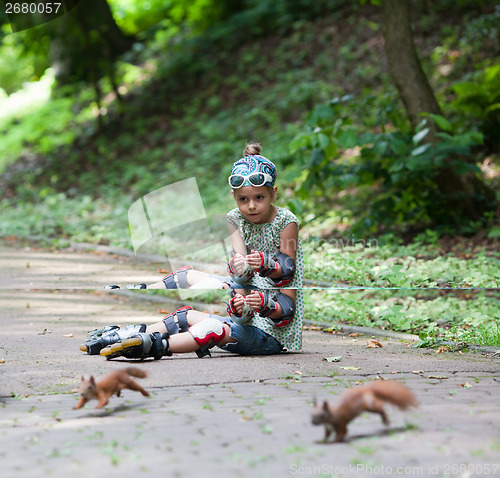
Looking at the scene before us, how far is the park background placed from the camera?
7.75 metres

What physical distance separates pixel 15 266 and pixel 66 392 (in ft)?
14.8

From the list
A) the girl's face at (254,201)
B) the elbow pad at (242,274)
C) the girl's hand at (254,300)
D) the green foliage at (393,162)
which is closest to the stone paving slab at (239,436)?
the girl's hand at (254,300)

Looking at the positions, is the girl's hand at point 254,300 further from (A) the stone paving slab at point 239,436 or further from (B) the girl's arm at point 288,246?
(A) the stone paving slab at point 239,436

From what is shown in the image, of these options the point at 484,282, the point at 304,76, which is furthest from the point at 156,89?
the point at 484,282

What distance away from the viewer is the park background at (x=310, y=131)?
7746 millimetres

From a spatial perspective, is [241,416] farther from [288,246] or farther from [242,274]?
[288,246]

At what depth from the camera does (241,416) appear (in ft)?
11.7

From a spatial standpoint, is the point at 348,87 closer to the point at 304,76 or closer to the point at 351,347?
the point at 304,76

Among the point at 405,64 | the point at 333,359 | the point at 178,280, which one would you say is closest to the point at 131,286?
the point at 178,280

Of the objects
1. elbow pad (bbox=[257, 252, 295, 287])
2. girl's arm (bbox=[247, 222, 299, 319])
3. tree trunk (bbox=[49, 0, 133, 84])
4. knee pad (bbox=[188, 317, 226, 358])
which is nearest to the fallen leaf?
girl's arm (bbox=[247, 222, 299, 319])

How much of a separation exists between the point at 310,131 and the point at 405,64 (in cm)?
188

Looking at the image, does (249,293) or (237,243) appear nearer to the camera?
(249,293)

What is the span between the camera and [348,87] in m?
15.7

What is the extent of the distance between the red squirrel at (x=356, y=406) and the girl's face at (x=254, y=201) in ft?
6.87
